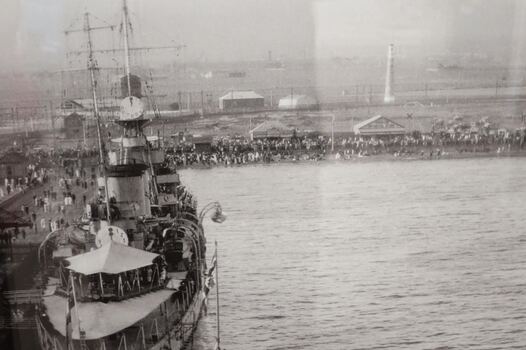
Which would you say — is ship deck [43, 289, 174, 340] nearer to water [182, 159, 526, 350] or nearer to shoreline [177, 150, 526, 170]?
water [182, 159, 526, 350]

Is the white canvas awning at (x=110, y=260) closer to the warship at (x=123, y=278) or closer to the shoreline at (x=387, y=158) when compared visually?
the warship at (x=123, y=278)

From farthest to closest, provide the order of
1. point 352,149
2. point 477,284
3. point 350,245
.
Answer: point 352,149
point 350,245
point 477,284

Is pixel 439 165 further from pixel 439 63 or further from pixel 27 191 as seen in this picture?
pixel 27 191

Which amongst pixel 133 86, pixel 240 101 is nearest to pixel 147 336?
pixel 133 86

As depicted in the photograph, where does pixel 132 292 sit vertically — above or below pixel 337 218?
above

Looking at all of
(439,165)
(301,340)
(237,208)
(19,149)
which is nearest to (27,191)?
(19,149)

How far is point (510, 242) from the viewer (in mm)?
13852

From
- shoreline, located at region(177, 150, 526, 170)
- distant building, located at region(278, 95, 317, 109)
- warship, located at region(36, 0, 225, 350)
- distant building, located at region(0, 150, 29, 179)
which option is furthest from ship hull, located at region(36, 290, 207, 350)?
distant building, located at region(278, 95, 317, 109)

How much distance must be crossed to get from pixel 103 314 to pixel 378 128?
2060cm

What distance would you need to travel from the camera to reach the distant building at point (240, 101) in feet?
94.5

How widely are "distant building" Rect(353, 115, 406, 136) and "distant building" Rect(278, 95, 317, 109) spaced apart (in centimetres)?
261

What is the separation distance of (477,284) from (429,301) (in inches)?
53.8

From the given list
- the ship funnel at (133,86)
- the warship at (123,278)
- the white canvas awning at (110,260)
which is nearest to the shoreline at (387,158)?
the ship funnel at (133,86)

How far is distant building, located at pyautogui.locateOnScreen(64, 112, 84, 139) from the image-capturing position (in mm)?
21594
